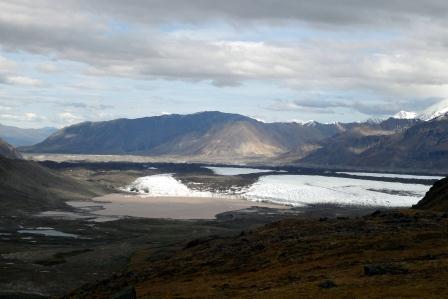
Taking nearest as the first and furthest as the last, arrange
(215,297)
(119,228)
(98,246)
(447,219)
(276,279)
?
(215,297) < (276,279) < (447,219) < (98,246) < (119,228)

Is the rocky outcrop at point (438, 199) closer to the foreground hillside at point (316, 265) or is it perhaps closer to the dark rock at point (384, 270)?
the foreground hillside at point (316, 265)

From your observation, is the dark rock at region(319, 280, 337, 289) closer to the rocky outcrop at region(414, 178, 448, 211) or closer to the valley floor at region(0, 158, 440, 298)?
the valley floor at region(0, 158, 440, 298)

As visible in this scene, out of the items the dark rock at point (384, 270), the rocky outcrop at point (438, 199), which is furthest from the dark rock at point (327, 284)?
the rocky outcrop at point (438, 199)

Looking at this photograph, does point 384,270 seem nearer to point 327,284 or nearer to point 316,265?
point 327,284

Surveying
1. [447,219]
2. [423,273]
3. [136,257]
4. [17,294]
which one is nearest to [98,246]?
[136,257]

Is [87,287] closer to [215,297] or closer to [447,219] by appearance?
[215,297]
